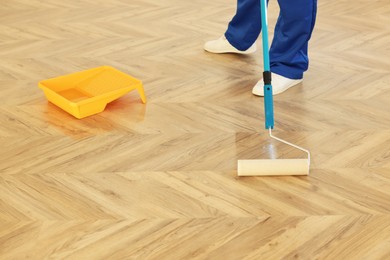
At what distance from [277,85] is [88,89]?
0.60m

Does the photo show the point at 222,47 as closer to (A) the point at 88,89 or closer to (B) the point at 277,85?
(B) the point at 277,85

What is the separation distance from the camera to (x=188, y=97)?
87.1 inches

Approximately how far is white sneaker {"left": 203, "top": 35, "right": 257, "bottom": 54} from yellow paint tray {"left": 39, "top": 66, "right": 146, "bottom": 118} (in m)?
0.46

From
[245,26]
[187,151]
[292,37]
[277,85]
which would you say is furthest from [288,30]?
[187,151]

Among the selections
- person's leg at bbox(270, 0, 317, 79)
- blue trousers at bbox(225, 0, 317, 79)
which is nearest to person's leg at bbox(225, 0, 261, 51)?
blue trousers at bbox(225, 0, 317, 79)

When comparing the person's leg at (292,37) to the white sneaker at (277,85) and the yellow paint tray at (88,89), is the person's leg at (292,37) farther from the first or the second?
the yellow paint tray at (88,89)

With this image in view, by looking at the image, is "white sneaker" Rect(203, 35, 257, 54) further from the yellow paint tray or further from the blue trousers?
the yellow paint tray

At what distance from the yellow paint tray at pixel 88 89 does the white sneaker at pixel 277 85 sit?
360 mm

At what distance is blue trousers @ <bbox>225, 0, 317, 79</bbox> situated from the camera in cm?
219

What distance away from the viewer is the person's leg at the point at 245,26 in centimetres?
243

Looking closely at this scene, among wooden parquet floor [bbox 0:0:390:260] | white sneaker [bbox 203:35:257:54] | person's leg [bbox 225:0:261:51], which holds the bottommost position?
wooden parquet floor [bbox 0:0:390:260]

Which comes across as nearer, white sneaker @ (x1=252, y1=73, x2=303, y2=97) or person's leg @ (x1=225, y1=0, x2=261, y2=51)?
white sneaker @ (x1=252, y1=73, x2=303, y2=97)

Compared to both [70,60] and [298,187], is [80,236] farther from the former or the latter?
[70,60]

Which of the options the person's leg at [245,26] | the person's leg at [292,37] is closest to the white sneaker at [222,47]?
the person's leg at [245,26]
